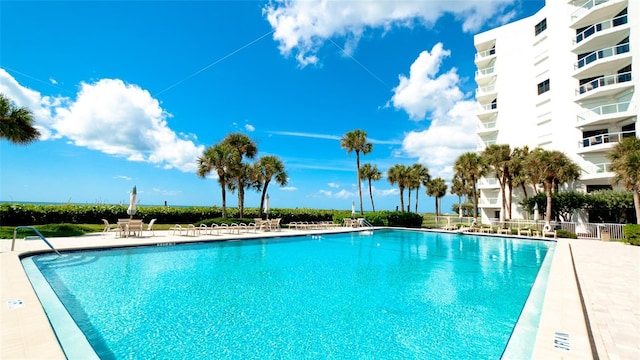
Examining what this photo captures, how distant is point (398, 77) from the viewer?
26.3m

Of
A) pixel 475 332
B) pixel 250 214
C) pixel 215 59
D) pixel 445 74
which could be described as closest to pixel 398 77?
pixel 445 74

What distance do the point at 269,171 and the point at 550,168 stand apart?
21.9 metres

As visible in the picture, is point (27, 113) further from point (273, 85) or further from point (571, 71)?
point (571, 71)

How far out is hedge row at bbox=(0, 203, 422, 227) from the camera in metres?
16.9

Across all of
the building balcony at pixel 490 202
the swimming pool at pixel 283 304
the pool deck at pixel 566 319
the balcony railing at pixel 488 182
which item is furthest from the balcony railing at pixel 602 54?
the pool deck at pixel 566 319

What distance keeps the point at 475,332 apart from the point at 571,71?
3064 cm

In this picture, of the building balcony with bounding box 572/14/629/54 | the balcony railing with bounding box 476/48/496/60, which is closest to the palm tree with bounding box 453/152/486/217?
the building balcony with bounding box 572/14/629/54

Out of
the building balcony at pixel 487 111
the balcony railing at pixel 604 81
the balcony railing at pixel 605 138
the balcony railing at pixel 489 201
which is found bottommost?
the balcony railing at pixel 489 201

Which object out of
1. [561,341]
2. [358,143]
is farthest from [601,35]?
[561,341]

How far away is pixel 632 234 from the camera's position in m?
15.1

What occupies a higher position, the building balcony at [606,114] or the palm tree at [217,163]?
the building balcony at [606,114]

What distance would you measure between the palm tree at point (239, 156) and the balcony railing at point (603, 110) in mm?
27746

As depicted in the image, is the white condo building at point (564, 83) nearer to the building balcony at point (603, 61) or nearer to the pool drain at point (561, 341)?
the building balcony at point (603, 61)

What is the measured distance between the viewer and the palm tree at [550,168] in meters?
21.6
